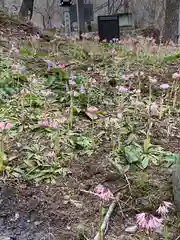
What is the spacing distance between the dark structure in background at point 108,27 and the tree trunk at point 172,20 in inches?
69.3

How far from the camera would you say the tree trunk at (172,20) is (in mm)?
7773

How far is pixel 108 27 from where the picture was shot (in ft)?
21.6

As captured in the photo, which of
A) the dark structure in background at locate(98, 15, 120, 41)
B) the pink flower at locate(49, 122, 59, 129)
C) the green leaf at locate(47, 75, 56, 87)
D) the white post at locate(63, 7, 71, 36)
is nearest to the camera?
the pink flower at locate(49, 122, 59, 129)

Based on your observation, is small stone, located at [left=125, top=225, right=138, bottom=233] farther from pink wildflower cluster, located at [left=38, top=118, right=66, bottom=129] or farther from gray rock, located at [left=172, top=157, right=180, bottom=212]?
Answer: pink wildflower cluster, located at [left=38, top=118, right=66, bottom=129]

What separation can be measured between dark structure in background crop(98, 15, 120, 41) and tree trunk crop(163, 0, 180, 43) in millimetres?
1759

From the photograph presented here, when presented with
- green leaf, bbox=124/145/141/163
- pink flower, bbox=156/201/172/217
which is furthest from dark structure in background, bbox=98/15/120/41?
pink flower, bbox=156/201/172/217

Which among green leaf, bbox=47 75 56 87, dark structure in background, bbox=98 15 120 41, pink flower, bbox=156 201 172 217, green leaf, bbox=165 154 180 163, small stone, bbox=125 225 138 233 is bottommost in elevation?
small stone, bbox=125 225 138 233

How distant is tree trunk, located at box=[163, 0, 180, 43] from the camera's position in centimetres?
Result: 777

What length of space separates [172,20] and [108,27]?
210 centimetres

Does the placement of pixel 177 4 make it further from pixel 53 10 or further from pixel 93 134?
pixel 53 10

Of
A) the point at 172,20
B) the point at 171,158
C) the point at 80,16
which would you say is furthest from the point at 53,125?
the point at 172,20

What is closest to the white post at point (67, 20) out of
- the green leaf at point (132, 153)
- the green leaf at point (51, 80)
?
the green leaf at point (51, 80)

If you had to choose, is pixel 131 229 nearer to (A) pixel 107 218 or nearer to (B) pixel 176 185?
(A) pixel 107 218

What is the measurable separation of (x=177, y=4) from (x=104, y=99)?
19.3 ft
